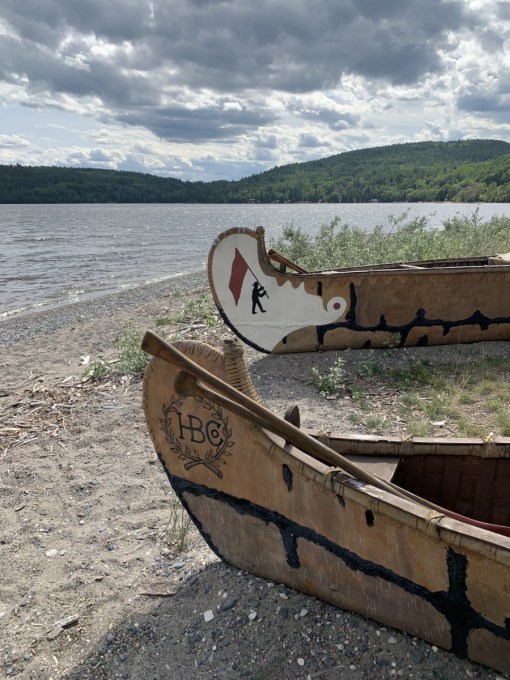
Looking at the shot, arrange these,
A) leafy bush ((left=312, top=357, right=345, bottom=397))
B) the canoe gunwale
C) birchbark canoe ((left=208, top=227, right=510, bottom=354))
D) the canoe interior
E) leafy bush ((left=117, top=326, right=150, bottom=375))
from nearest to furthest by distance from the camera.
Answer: the canoe gunwale < the canoe interior < leafy bush ((left=312, top=357, right=345, bottom=397)) < birchbark canoe ((left=208, top=227, right=510, bottom=354)) < leafy bush ((left=117, top=326, right=150, bottom=375))

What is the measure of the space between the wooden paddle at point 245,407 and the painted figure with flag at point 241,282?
504 cm

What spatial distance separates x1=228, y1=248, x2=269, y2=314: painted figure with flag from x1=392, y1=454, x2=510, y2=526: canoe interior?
4.68m

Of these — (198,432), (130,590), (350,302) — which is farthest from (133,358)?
(198,432)

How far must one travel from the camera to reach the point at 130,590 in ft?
11.9

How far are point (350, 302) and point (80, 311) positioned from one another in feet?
31.4

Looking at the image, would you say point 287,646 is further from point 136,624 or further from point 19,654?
point 19,654

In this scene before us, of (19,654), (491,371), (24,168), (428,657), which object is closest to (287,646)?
(428,657)

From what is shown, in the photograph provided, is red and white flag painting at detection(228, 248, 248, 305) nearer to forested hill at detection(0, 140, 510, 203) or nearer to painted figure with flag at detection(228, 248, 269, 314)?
painted figure with flag at detection(228, 248, 269, 314)

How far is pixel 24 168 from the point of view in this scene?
429ft

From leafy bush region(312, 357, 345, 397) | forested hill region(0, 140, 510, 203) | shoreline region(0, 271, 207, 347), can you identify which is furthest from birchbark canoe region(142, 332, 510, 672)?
forested hill region(0, 140, 510, 203)

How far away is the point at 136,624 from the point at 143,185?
137383 millimetres

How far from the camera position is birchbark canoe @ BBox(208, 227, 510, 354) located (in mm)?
7742

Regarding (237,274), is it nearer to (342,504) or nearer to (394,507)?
(342,504)

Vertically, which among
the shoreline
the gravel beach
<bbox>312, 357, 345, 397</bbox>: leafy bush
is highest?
<bbox>312, 357, 345, 397</bbox>: leafy bush
